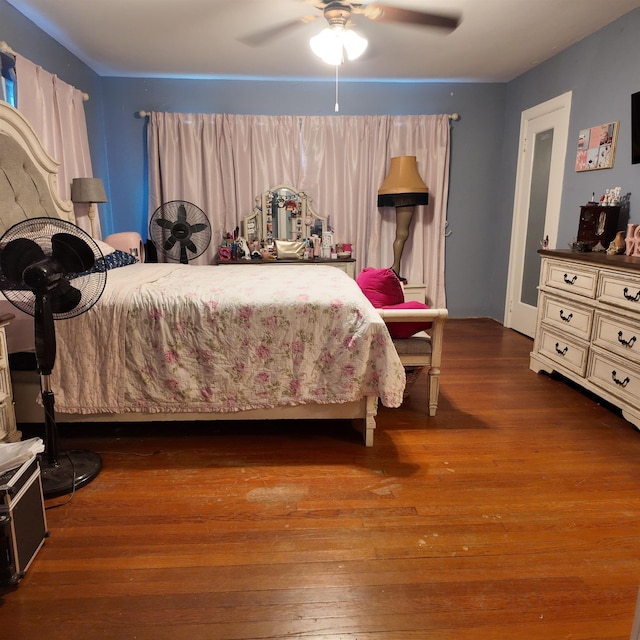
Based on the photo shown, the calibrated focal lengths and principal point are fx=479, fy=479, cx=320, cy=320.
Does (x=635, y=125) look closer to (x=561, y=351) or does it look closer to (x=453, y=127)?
(x=561, y=351)

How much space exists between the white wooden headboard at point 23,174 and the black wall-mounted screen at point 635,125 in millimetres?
3815

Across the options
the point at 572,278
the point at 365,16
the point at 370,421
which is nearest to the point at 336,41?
the point at 365,16

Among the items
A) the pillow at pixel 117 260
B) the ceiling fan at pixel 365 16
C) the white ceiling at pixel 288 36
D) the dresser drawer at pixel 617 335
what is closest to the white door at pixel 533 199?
the white ceiling at pixel 288 36

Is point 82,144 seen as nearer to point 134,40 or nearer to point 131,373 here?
point 134,40

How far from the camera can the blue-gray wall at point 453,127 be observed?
4.38 meters

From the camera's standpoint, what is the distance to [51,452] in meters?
2.10

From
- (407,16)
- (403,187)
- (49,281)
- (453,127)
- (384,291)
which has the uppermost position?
(407,16)

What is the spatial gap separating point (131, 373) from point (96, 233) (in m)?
2.45

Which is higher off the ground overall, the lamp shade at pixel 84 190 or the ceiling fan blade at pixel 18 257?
the lamp shade at pixel 84 190

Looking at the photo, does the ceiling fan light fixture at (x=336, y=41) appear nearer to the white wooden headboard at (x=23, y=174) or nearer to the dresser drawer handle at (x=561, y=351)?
the white wooden headboard at (x=23, y=174)

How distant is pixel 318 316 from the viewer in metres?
2.30

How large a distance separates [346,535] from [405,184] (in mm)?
3615

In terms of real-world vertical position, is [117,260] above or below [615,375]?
above

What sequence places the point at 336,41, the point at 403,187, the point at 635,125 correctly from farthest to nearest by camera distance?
the point at 403,187
the point at 635,125
the point at 336,41
